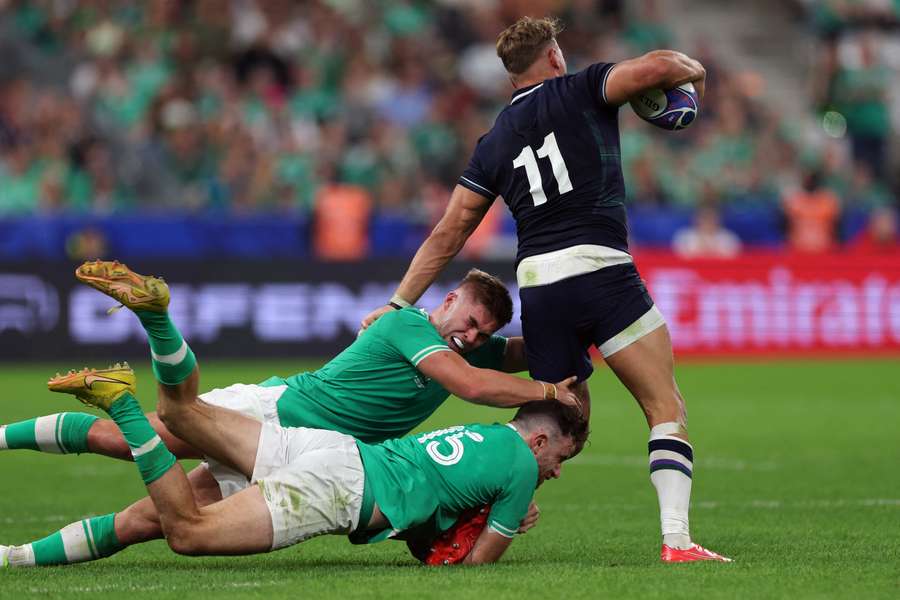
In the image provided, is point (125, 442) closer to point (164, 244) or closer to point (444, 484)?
point (444, 484)

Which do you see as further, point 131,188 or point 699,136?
point 699,136

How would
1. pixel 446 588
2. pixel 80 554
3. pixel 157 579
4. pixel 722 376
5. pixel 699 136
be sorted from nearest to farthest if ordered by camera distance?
1. pixel 446 588
2. pixel 157 579
3. pixel 80 554
4. pixel 722 376
5. pixel 699 136

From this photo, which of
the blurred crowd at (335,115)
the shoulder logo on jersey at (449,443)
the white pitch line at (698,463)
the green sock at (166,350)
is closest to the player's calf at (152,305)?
the green sock at (166,350)

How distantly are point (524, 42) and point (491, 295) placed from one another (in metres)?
1.21

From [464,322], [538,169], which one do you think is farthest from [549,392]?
[538,169]

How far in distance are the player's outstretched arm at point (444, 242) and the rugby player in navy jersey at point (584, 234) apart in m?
0.19

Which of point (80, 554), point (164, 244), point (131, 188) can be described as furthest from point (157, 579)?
point (131, 188)

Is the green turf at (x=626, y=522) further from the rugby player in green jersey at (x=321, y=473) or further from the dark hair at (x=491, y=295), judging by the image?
the dark hair at (x=491, y=295)

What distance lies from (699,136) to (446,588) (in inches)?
707

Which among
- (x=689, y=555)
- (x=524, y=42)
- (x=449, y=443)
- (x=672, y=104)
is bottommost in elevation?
(x=689, y=555)

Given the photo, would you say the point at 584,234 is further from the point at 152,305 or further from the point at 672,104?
the point at 152,305

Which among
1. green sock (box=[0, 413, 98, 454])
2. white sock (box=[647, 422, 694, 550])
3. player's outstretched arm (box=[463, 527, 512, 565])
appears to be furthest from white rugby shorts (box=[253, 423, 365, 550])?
white sock (box=[647, 422, 694, 550])

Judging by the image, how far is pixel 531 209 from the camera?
6984mm

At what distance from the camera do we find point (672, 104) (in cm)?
668
